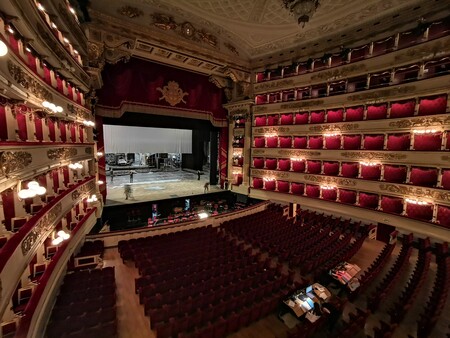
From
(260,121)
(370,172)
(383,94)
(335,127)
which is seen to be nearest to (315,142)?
(335,127)

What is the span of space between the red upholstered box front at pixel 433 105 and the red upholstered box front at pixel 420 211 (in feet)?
14.3

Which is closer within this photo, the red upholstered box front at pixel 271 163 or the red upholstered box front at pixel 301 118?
the red upholstered box front at pixel 301 118

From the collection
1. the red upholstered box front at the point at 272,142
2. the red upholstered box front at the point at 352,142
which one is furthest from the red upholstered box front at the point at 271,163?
the red upholstered box front at the point at 352,142

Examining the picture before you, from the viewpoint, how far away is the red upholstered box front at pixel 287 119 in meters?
15.2

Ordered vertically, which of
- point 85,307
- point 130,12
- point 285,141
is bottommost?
point 85,307

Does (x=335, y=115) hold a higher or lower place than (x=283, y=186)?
higher

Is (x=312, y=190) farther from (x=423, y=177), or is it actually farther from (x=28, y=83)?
(x=28, y=83)

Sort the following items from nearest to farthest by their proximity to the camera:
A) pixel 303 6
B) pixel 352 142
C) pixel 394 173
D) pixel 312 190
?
pixel 303 6 → pixel 394 173 → pixel 352 142 → pixel 312 190

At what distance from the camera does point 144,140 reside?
1850cm

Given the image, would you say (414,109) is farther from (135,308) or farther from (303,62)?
(135,308)

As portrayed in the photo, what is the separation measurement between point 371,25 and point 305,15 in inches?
221

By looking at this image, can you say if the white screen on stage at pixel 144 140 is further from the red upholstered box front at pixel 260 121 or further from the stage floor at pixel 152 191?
the red upholstered box front at pixel 260 121

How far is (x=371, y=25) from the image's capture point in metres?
11.3

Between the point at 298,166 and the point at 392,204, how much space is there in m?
5.63
